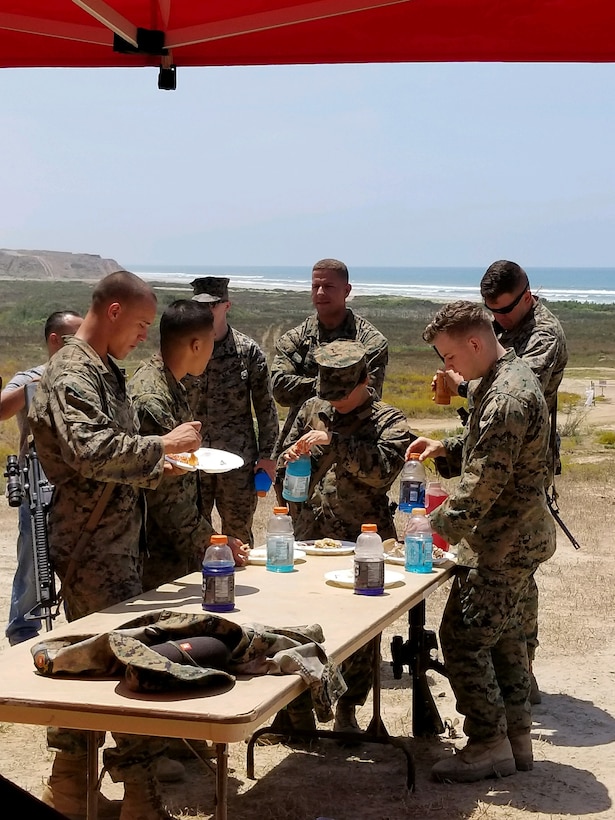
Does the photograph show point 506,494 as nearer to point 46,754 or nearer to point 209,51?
point 209,51

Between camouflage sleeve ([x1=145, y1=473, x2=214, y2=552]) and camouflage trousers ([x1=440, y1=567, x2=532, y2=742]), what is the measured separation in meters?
1.14

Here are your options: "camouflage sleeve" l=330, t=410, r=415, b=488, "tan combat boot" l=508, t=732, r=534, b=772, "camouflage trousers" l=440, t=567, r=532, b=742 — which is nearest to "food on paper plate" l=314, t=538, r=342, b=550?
"camouflage sleeve" l=330, t=410, r=415, b=488

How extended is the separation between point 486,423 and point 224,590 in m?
1.33

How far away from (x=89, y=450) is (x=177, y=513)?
96 cm

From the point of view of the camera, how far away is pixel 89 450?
396 centimetres

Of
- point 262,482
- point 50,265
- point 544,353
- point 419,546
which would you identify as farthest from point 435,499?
point 50,265

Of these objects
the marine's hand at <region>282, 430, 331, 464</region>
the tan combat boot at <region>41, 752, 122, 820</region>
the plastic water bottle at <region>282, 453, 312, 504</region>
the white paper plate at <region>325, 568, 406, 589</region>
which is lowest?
the tan combat boot at <region>41, 752, 122, 820</region>

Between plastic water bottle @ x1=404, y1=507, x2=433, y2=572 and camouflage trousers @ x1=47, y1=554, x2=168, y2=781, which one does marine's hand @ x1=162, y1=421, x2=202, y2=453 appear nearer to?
camouflage trousers @ x1=47, y1=554, x2=168, y2=781

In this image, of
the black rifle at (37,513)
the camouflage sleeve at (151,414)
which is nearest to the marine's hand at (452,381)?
the camouflage sleeve at (151,414)

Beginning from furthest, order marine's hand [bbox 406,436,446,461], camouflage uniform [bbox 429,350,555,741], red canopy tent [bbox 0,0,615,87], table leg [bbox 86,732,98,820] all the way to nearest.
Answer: marine's hand [bbox 406,436,446,461]
camouflage uniform [bbox 429,350,555,741]
red canopy tent [bbox 0,0,615,87]
table leg [bbox 86,732,98,820]

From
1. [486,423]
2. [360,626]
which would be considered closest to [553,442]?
[486,423]

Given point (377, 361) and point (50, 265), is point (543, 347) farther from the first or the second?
point (50, 265)

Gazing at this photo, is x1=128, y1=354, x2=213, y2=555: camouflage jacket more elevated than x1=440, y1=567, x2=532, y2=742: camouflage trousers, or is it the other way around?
x1=128, y1=354, x2=213, y2=555: camouflage jacket

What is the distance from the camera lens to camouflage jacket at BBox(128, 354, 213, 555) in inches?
189
